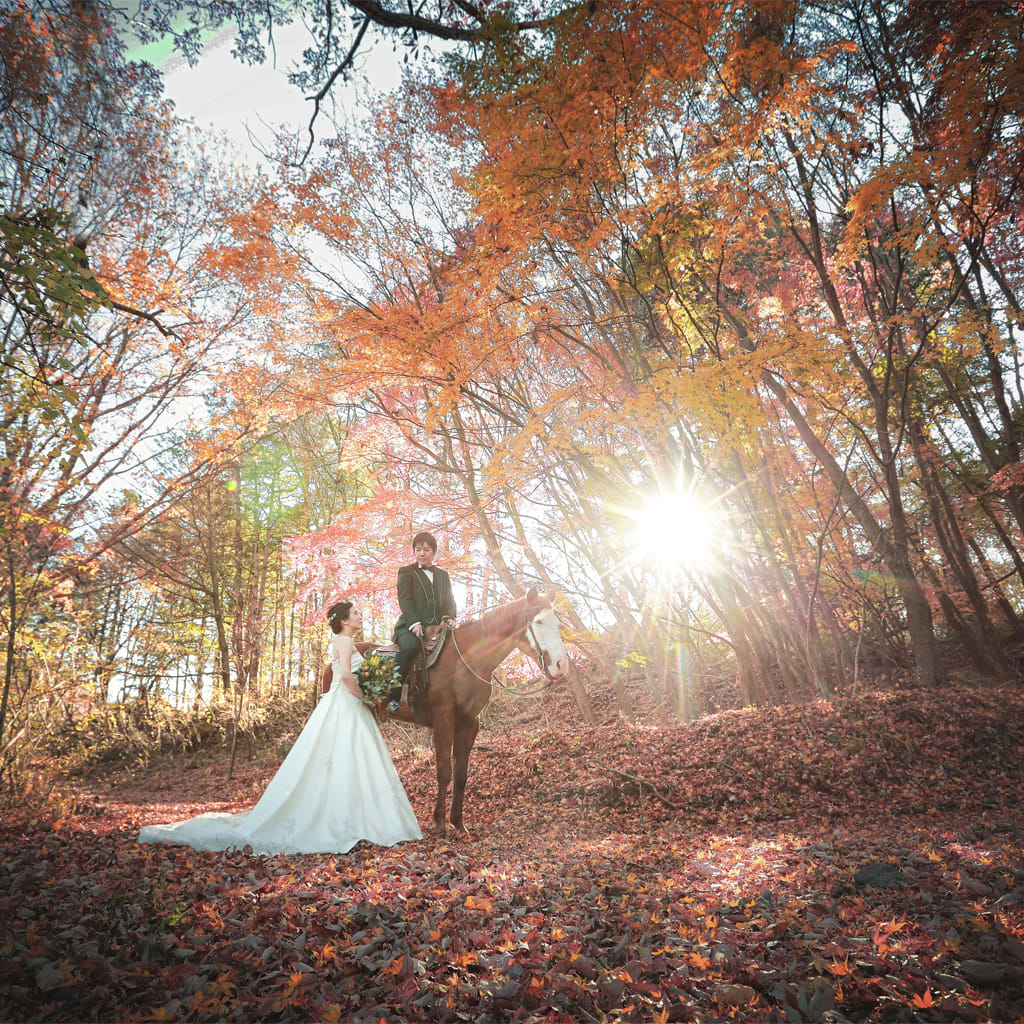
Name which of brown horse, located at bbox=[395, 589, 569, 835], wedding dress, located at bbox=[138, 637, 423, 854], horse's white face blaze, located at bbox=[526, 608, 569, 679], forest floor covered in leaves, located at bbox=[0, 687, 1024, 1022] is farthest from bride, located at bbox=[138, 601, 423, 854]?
horse's white face blaze, located at bbox=[526, 608, 569, 679]

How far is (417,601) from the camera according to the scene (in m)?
5.07

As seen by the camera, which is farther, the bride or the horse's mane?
the horse's mane

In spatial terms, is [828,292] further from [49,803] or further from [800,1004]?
[49,803]

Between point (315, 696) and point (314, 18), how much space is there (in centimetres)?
1260

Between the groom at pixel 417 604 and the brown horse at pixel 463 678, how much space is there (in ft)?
0.76

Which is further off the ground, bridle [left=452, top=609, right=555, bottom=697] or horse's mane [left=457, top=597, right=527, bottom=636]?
horse's mane [left=457, top=597, right=527, bottom=636]

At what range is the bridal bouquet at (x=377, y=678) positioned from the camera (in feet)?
15.9

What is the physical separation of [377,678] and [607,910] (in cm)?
285

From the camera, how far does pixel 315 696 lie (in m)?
13.2

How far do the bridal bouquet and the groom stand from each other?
60mm

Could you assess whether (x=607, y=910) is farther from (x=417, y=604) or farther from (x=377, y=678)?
(x=417, y=604)

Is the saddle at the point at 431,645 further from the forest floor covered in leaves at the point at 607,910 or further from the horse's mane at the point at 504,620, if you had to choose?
the forest floor covered in leaves at the point at 607,910

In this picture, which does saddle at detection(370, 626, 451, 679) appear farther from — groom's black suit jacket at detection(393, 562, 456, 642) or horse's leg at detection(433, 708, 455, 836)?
horse's leg at detection(433, 708, 455, 836)

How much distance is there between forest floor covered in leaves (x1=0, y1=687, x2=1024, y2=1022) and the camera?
5.54ft
